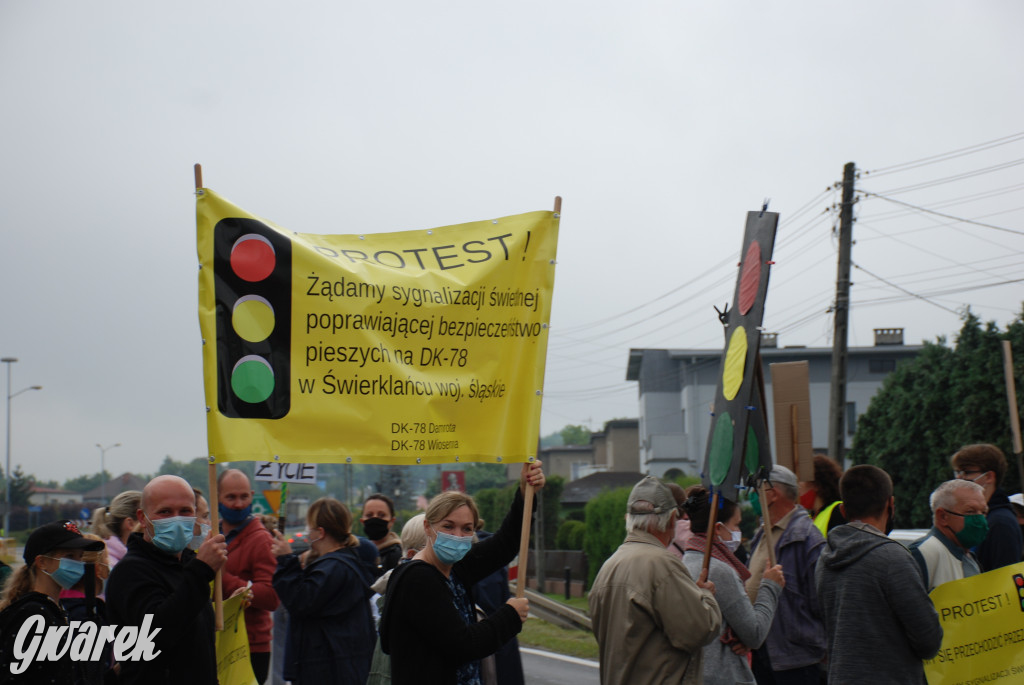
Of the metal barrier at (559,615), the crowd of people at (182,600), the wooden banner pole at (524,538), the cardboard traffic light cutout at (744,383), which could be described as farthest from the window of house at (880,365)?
the wooden banner pole at (524,538)

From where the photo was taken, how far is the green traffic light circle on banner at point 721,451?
529 centimetres

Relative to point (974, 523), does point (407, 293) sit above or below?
above

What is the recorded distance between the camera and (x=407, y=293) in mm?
4574

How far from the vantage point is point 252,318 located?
14.3 ft

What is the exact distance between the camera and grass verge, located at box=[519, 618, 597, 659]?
1351cm

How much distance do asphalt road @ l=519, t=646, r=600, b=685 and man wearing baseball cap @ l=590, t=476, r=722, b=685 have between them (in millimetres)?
6108

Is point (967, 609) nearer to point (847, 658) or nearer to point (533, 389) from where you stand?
point (847, 658)

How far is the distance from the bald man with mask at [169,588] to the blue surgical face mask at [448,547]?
35.3 inches

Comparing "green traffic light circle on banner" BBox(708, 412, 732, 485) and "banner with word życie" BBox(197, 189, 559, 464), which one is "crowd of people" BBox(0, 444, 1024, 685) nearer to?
"green traffic light circle on banner" BBox(708, 412, 732, 485)

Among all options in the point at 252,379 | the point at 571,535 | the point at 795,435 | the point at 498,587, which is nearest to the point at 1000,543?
the point at 795,435

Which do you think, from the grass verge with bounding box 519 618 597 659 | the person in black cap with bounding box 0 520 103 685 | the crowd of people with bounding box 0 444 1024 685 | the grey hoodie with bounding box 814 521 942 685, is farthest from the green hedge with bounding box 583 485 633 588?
the person in black cap with bounding box 0 520 103 685

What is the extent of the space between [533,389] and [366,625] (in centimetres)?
233

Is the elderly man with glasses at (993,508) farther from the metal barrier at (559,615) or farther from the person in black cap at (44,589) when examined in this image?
the metal barrier at (559,615)

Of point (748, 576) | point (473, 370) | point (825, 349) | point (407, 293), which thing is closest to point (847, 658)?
point (748, 576)
